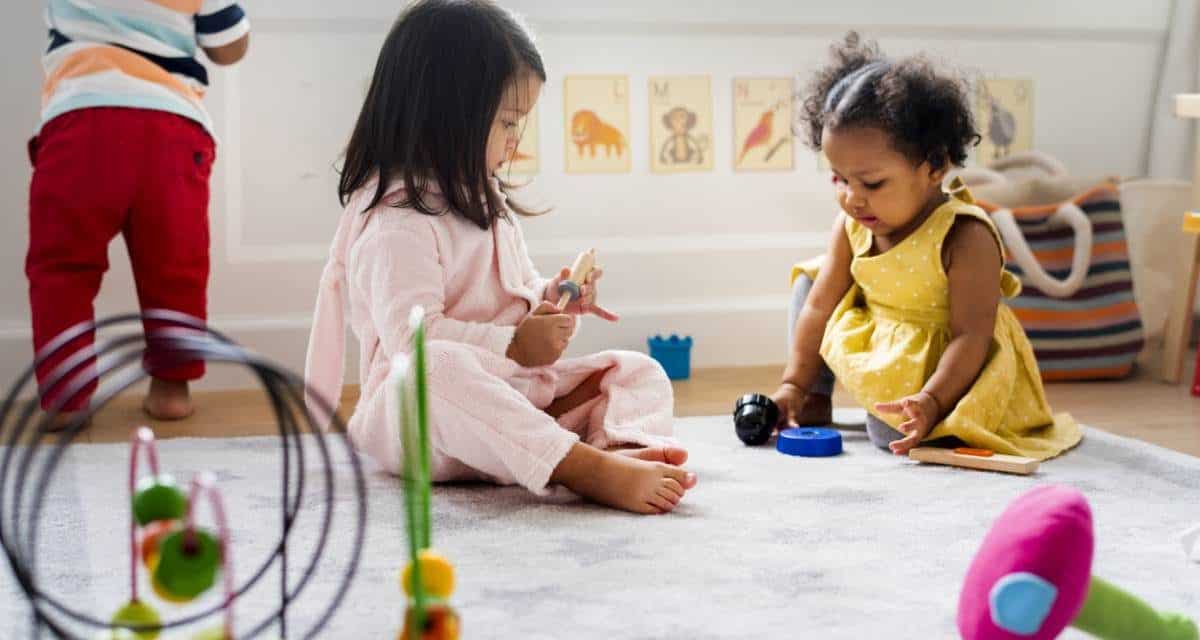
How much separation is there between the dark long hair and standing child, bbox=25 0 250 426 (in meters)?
0.51

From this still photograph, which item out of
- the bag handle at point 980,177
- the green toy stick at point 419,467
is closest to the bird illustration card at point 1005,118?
the bag handle at point 980,177

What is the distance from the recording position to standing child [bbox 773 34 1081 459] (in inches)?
57.3

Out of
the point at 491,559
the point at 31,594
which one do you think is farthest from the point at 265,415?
the point at 31,594

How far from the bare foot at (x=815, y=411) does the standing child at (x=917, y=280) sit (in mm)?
38

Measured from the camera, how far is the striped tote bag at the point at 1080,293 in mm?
2027

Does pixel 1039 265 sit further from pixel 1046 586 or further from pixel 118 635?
pixel 118 635

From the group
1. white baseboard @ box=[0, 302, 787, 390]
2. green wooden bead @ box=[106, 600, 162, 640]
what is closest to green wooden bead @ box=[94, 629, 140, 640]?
green wooden bead @ box=[106, 600, 162, 640]

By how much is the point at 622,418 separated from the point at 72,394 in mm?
846

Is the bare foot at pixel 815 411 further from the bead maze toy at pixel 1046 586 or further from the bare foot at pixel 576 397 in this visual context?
the bead maze toy at pixel 1046 586

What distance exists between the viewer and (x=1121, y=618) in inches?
31.4

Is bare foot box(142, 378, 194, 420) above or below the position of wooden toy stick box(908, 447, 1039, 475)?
below

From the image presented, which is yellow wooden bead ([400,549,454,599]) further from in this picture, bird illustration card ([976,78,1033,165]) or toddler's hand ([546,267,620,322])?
bird illustration card ([976,78,1033,165])

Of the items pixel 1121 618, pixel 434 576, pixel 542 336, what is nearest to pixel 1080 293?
pixel 542 336

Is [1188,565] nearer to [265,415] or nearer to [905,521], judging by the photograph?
[905,521]
